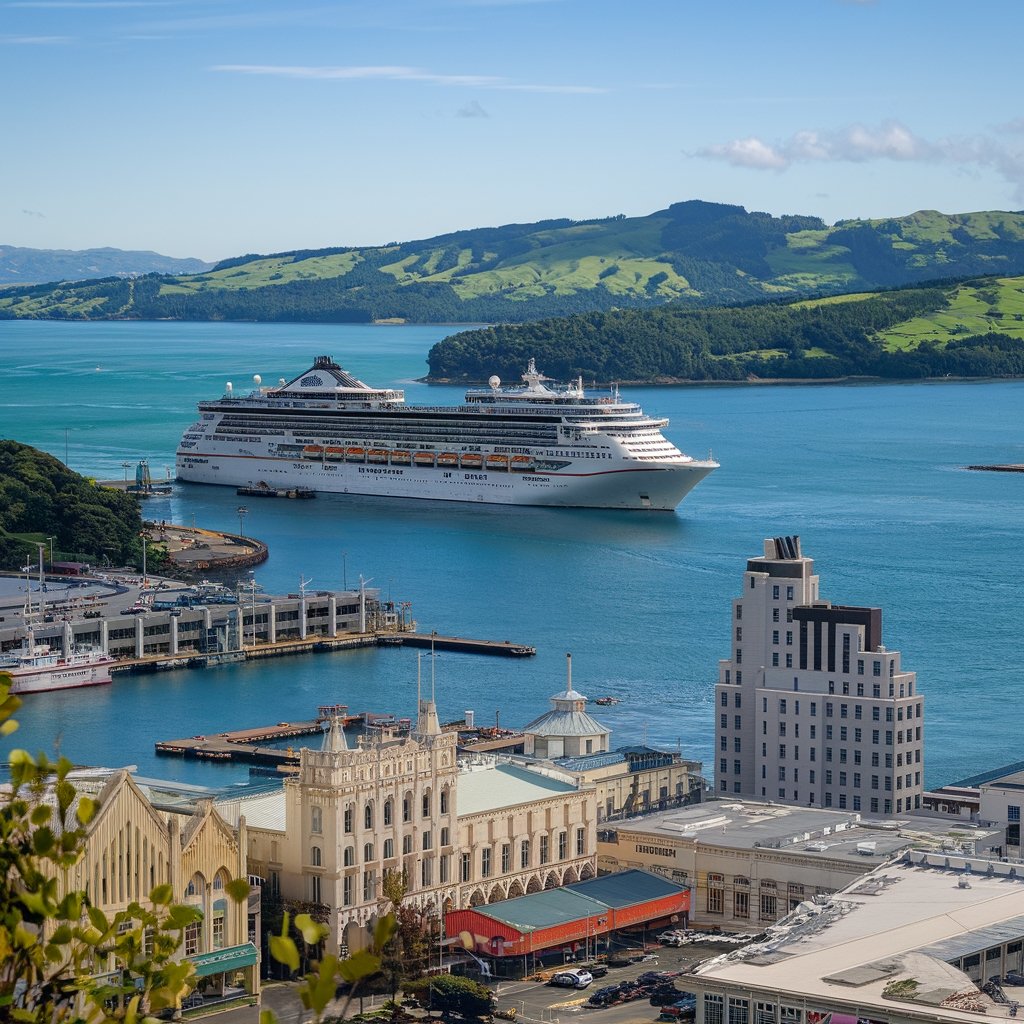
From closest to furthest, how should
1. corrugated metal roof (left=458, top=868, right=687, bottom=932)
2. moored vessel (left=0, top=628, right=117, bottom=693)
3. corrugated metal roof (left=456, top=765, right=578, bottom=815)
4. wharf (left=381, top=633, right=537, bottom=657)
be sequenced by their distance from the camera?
corrugated metal roof (left=458, top=868, right=687, bottom=932) → corrugated metal roof (left=456, top=765, right=578, bottom=815) → moored vessel (left=0, top=628, right=117, bottom=693) → wharf (left=381, top=633, right=537, bottom=657)

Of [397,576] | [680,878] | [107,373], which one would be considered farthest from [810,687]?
[107,373]

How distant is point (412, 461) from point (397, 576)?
24.5 metres

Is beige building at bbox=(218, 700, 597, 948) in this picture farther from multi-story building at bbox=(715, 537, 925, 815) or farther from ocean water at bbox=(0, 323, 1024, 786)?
ocean water at bbox=(0, 323, 1024, 786)

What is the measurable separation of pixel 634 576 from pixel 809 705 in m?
27.1

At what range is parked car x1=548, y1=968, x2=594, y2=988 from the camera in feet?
81.8

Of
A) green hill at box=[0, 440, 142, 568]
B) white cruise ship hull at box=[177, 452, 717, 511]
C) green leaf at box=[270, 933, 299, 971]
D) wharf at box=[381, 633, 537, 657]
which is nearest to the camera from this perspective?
green leaf at box=[270, 933, 299, 971]

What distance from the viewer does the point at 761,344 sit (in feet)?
509

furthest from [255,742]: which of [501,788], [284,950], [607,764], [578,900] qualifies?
[284,950]

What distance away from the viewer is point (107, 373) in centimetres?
15500

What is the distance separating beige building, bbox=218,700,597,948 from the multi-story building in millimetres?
4263

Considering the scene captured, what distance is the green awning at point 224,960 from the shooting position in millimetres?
24000

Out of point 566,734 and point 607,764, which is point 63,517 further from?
point 607,764

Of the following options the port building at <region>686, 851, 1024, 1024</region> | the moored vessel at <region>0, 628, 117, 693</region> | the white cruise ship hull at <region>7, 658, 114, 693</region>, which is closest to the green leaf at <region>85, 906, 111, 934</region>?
the port building at <region>686, 851, 1024, 1024</region>

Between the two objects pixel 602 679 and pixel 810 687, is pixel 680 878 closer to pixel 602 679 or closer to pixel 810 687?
pixel 810 687
